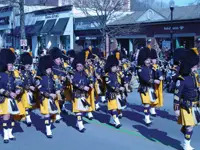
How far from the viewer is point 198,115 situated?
784cm

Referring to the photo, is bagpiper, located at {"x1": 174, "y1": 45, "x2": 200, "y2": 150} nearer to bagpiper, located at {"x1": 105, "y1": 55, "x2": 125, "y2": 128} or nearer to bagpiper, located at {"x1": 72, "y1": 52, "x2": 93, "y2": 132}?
bagpiper, located at {"x1": 105, "y1": 55, "x2": 125, "y2": 128}

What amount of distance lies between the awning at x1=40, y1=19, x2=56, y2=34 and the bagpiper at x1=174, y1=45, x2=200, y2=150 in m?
32.2

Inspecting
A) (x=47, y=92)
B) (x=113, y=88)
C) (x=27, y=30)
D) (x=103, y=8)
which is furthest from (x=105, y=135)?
(x=27, y=30)

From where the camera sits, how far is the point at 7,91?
895 cm

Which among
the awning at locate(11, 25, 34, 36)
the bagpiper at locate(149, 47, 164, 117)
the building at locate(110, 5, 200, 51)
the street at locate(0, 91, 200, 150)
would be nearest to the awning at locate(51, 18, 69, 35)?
the awning at locate(11, 25, 34, 36)

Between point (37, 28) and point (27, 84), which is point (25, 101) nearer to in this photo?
point (27, 84)

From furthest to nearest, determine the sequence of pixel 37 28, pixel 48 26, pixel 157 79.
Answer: pixel 37 28 < pixel 48 26 < pixel 157 79

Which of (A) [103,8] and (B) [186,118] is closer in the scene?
(B) [186,118]

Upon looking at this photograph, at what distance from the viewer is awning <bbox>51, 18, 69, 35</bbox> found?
37250 mm

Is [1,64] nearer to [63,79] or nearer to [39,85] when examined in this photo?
[39,85]

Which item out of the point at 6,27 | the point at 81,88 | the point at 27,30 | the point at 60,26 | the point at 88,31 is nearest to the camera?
the point at 81,88

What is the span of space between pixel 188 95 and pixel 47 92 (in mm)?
3465

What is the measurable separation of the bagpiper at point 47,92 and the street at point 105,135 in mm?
548

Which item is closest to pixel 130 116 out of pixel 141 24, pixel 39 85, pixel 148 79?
pixel 148 79
